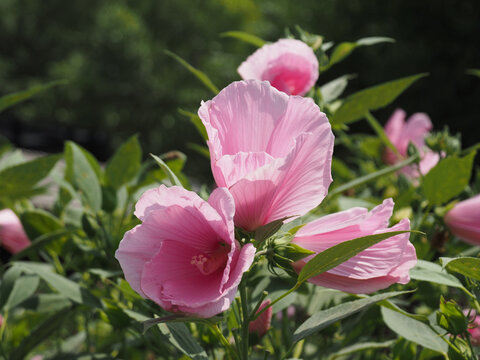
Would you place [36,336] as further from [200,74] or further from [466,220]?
[466,220]

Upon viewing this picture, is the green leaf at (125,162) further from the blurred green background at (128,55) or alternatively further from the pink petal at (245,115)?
the blurred green background at (128,55)

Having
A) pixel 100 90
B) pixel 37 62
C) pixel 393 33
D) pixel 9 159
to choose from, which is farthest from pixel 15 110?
pixel 9 159

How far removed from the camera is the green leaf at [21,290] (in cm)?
67

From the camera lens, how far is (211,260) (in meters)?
0.37

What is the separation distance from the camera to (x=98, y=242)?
0.64 metres

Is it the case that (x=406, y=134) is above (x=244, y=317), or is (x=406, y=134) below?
below

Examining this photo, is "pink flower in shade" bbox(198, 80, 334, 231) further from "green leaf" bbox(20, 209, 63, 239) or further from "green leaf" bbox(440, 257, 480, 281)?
"green leaf" bbox(20, 209, 63, 239)

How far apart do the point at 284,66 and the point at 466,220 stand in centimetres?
25

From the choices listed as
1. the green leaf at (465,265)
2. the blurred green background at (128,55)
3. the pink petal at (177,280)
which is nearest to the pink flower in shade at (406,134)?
the green leaf at (465,265)

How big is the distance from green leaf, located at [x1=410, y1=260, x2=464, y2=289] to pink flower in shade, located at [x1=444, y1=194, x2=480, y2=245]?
122 mm

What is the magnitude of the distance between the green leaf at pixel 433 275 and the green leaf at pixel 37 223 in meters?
0.43

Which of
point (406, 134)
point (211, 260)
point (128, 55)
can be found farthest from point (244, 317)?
point (128, 55)

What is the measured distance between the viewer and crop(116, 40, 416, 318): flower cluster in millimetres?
333

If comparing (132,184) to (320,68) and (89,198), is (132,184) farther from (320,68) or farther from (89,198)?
(320,68)
